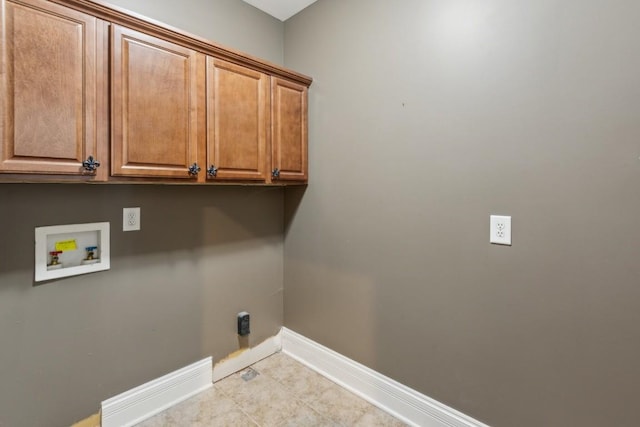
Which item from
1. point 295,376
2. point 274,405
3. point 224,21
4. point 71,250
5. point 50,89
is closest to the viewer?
point 50,89

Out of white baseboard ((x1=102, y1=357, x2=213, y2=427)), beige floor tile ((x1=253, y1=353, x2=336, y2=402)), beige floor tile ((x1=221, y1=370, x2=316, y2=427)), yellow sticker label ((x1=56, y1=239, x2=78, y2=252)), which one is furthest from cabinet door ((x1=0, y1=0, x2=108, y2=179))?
beige floor tile ((x1=253, y1=353, x2=336, y2=402))

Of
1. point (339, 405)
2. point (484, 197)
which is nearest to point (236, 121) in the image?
point (484, 197)

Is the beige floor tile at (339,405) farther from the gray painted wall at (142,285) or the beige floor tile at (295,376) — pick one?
the gray painted wall at (142,285)

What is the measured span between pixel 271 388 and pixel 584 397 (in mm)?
1624

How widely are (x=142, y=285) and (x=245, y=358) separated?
Result: 924 mm

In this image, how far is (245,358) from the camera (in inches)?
90.5

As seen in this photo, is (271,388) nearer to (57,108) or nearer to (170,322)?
(170,322)

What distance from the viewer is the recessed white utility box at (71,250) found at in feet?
4.88

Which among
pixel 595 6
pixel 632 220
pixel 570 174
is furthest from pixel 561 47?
pixel 632 220

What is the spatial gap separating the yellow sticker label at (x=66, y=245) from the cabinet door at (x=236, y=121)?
2.42ft

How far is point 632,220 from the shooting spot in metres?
1.18

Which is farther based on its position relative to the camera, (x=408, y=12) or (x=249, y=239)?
(x=249, y=239)

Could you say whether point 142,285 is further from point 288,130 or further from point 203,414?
point 288,130

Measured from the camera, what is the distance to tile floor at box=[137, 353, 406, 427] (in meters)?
1.78
